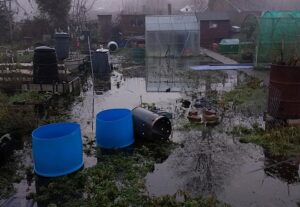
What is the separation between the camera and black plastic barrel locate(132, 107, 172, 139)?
684 centimetres

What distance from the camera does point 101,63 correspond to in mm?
14688

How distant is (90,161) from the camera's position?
625 centimetres

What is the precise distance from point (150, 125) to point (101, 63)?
8.42 meters

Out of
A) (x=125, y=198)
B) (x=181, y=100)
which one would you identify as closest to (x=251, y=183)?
(x=125, y=198)

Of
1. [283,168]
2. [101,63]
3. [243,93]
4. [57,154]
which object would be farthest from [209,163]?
[101,63]

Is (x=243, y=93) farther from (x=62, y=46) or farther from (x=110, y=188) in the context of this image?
(x=62, y=46)

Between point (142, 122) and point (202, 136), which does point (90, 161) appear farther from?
Result: point (202, 136)

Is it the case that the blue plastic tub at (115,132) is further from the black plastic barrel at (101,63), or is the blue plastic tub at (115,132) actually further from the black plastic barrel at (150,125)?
the black plastic barrel at (101,63)

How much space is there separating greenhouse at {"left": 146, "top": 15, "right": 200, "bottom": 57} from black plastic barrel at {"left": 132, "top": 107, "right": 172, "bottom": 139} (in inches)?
517

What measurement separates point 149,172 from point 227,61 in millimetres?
13077

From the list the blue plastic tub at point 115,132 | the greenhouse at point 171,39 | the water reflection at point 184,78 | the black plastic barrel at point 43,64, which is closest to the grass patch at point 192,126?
the blue plastic tub at point 115,132

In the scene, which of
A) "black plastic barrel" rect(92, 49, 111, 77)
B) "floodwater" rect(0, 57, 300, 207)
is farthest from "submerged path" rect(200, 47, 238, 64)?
"floodwater" rect(0, 57, 300, 207)

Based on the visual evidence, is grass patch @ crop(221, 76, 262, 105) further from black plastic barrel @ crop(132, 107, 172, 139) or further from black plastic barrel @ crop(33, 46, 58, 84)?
black plastic barrel @ crop(33, 46, 58, 84)

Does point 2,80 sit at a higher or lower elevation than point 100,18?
lower
